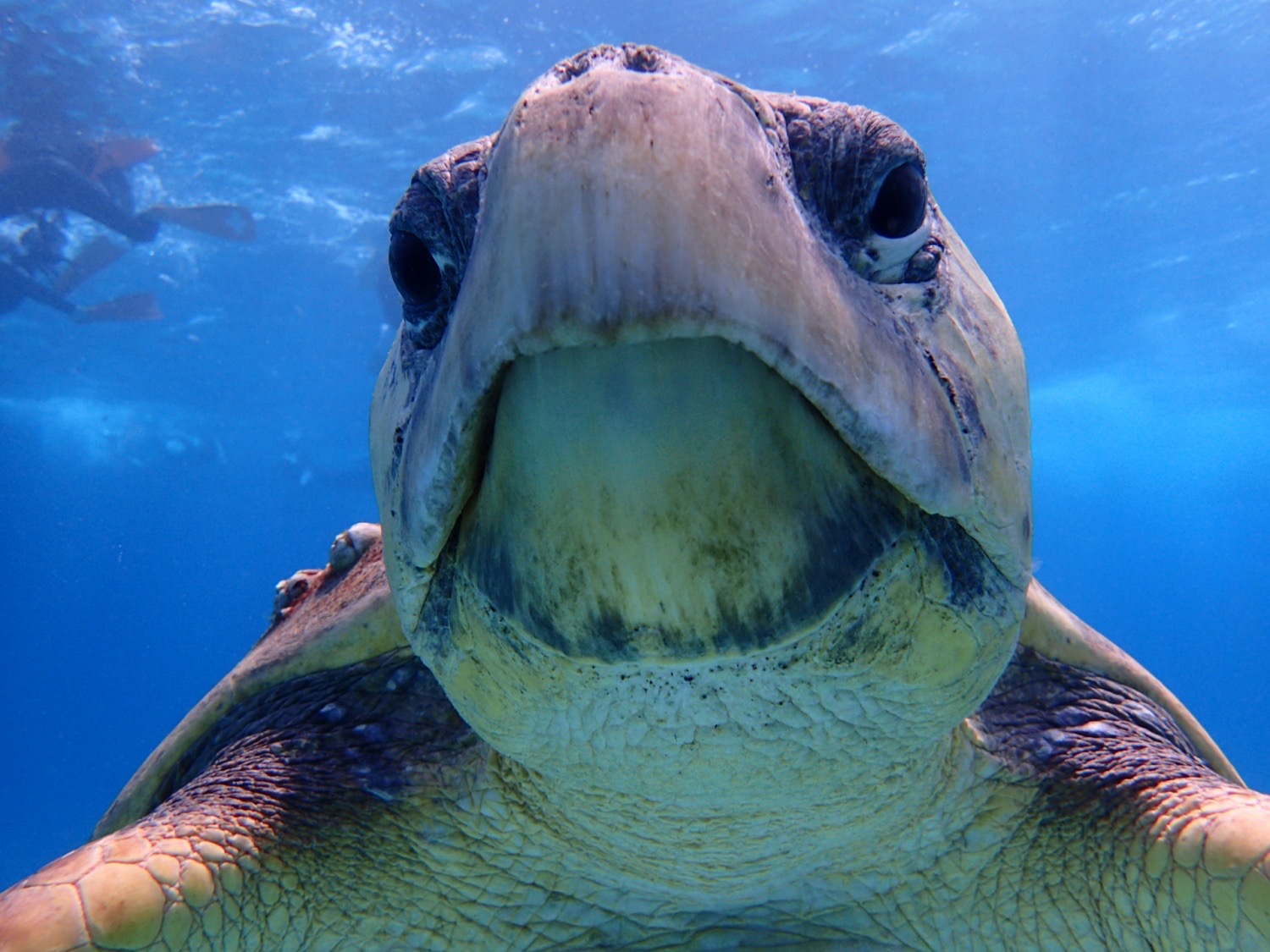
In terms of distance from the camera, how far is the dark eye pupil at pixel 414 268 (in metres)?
1.09

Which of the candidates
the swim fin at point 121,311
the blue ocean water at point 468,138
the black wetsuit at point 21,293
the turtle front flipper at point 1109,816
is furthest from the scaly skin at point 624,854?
the swim fin at point 121,311

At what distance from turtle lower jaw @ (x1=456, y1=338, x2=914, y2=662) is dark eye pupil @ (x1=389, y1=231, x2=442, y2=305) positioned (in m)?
0.32

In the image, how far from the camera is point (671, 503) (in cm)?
82

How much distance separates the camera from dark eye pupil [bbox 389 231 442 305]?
43.0 inches

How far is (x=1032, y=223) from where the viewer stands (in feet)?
61.2

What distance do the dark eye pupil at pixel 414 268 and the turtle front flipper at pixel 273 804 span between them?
3.86 ft

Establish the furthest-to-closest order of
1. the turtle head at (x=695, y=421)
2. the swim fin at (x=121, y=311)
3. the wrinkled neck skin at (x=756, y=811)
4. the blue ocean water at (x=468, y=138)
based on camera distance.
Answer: the swim fin at (x=121, y=311) < the blue ocean water at (x=468, y=138) < the wrinkled neck skin at (x=756, y=811) < the turtle head at (x=695, y=421)

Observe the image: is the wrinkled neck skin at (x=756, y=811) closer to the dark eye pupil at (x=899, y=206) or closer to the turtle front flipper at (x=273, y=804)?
the turtle front flipper at (x=273, y=804)

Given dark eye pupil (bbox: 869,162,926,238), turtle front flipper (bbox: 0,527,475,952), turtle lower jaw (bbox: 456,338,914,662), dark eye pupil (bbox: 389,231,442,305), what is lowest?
turtle front flipper (bbox: 0,527,475,952)

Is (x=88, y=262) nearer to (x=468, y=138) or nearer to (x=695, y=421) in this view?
(x=468, y=138)

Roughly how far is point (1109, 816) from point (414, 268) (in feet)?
6.18

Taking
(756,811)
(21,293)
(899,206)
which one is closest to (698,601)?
(899,206)

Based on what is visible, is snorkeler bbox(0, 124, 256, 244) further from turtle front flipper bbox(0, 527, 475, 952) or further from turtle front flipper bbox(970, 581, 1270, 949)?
turtle front flipper bbox(970, 581, 1270, 949)

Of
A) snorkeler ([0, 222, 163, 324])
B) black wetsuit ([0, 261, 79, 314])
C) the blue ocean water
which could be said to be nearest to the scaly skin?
the blue ocean water
